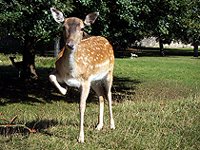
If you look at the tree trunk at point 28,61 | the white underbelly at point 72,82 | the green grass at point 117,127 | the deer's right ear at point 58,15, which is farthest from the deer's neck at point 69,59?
the tree trunk at point 28,61

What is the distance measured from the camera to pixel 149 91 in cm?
1734

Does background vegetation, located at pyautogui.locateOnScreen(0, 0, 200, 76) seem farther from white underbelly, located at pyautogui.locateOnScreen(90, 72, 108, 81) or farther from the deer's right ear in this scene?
the deer's right ear

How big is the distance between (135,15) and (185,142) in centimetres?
759

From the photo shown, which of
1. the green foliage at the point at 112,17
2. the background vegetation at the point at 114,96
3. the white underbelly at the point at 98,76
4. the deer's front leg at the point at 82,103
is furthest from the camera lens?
the green foliage at the point at 112,17

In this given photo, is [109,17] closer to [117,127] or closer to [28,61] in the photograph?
[28,61]

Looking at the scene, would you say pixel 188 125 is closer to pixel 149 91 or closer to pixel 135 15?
pixel 135 15

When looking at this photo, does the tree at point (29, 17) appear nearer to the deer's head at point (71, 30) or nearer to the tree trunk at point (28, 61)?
the tree trunk at point (28, 61)

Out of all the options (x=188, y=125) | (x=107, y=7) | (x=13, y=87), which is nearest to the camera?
(x=188, y=125)

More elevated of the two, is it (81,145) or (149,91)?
(81,145)

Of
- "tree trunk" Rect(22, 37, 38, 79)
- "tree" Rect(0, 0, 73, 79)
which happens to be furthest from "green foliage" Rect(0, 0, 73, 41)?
"tree trunk" Rect(22, 37, 38, 79)

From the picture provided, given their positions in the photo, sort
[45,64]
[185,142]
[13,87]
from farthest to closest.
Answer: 1. [45,64]
2. [13,87]
3. [185,142]

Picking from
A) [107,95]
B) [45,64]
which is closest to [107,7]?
[107,95]

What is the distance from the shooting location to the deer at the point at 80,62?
6145 millimetres

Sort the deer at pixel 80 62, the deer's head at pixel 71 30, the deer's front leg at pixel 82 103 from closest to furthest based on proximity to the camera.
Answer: the deer's head at pixel 71 30 < the deer at pixel 80 62 < the deer's front leg at pixel 82 103
